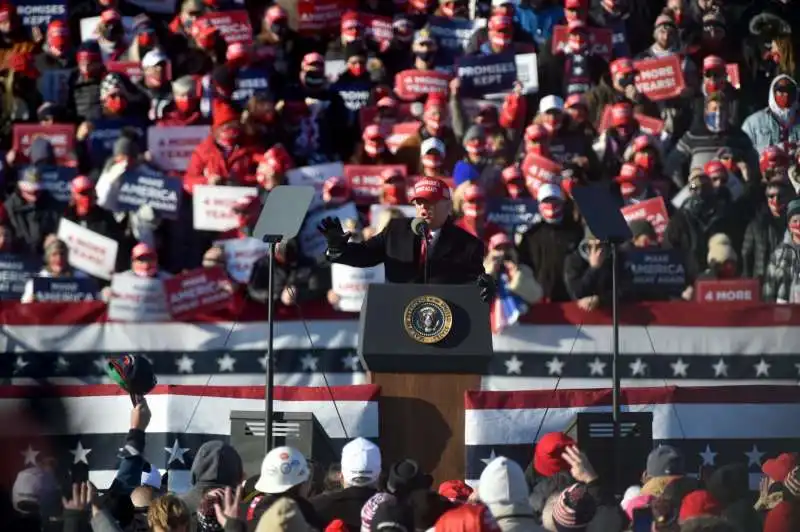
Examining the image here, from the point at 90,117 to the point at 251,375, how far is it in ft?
14.6

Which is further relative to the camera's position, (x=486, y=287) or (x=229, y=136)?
(x=229, y=136)

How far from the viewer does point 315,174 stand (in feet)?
55.8

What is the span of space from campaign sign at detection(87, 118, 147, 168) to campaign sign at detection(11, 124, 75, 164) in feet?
0.64

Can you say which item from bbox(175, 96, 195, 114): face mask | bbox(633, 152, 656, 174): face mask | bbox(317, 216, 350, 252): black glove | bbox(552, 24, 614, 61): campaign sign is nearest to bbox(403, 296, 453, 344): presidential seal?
bbox(317, 216, 350, 252): black glove

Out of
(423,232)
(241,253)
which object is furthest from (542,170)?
(423,232)

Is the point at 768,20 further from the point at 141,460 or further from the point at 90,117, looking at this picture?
the point at 141,460

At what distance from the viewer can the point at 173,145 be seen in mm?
17812

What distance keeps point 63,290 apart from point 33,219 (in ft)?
5.88

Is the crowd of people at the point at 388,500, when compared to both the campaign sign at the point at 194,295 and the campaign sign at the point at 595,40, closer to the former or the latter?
the campaign sign at the point at 194,295

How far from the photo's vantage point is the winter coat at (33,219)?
55.9ft

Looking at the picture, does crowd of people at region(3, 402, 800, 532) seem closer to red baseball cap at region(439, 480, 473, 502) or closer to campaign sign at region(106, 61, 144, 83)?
red baseball cap at region(439, 480, 473, 502)

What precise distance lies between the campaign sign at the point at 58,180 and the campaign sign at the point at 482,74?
369 centimetres

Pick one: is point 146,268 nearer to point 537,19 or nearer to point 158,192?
point 158,192

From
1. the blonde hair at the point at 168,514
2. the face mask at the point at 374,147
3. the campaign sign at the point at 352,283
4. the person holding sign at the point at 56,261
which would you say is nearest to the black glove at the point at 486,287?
the blonde hair at the point at 168,514
